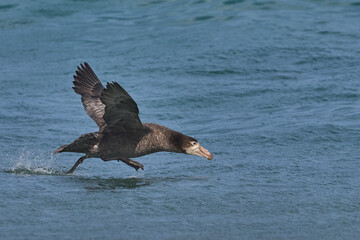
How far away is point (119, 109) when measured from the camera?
7797mm

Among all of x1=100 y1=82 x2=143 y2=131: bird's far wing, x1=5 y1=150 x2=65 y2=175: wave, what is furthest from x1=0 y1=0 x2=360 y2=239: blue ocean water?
x1=100 y1=82 x2=143 y2=131: bird's far wing

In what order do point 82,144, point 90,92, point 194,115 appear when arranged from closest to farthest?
point 82,144 < point 90,92 < point 194,115

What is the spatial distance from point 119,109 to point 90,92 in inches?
52.7

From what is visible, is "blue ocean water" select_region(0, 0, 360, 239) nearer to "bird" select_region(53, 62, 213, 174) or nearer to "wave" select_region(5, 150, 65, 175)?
"wave" select_region(5, 150, 65, 175)

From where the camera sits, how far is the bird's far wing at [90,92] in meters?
8.75

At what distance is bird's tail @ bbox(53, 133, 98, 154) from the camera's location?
8070 mm

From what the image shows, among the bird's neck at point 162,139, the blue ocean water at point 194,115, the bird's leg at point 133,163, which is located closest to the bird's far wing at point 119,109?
the bird's neck at point 162,139

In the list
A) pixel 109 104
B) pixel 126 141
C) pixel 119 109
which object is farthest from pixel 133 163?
pixel 109 104

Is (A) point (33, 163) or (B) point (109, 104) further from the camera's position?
(A) point (33, 163)

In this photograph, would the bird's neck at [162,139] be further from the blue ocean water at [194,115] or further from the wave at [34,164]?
the wave at [34,164]

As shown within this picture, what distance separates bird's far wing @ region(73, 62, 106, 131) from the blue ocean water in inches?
29.7

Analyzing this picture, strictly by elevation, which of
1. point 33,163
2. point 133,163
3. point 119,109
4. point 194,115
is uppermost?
point 119,109

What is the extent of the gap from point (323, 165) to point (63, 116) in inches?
187

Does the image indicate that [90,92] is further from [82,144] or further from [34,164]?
[34,164]
